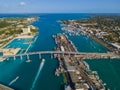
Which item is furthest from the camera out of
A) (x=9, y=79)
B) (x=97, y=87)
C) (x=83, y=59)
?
(x=83, y=59)

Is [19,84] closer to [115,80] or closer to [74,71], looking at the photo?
[74,71]

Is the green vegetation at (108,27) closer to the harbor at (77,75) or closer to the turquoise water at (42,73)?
the turquoise water at (42,73)

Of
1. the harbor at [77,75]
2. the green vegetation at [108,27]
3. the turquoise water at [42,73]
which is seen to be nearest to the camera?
the harbor at [77,75]

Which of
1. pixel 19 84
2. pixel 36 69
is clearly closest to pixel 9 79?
pixel 19 84

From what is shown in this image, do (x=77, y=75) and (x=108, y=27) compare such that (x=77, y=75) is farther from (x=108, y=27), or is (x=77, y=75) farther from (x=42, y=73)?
(x=108, y=27)

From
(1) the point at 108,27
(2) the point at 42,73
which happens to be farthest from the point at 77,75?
(1) the point at 108,27

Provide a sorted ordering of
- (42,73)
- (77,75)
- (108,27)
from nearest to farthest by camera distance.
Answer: (77,75)
(42,73)
(108,27)

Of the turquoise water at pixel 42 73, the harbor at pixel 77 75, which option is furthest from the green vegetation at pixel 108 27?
the harbor at pixel 77 75

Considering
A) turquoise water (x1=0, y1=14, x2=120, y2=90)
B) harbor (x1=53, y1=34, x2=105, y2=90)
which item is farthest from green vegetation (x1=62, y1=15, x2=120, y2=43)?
harbor (x1=53, y1=34, x2=105, y2=90)

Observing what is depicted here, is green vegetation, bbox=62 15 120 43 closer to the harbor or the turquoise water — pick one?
the turquoise water

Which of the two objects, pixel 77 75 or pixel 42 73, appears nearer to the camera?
pixel 77 75

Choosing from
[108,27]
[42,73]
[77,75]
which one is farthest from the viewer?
[108,27]
